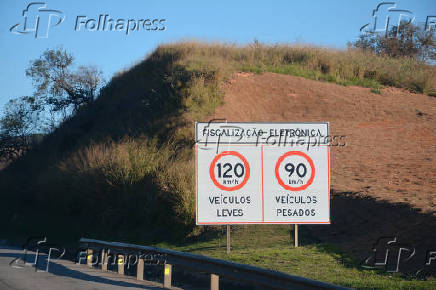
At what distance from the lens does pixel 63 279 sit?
1127 cm

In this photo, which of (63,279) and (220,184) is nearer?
(63,279)

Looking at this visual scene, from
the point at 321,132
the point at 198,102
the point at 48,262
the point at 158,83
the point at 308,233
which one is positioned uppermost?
the point at 158,83

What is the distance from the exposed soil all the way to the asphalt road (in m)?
5.65

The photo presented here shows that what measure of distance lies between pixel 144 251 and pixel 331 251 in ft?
15.7

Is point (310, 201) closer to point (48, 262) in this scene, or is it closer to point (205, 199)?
point (205, 199)

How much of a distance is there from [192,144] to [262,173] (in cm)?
1007

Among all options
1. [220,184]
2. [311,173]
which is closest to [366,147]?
[311,173]

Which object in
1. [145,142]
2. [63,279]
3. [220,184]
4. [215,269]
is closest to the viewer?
[215,269]

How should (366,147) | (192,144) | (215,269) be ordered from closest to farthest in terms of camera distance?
1. (215,269)
2. (366,147)
3. (192,144)

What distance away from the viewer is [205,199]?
12789 mm

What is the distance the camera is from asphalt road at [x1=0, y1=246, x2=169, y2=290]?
10.3 meters

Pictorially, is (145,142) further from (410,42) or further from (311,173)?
(410,42)

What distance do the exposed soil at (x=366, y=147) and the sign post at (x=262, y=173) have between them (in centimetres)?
185

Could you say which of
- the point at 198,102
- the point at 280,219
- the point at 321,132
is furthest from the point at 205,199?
the point at 198,102
